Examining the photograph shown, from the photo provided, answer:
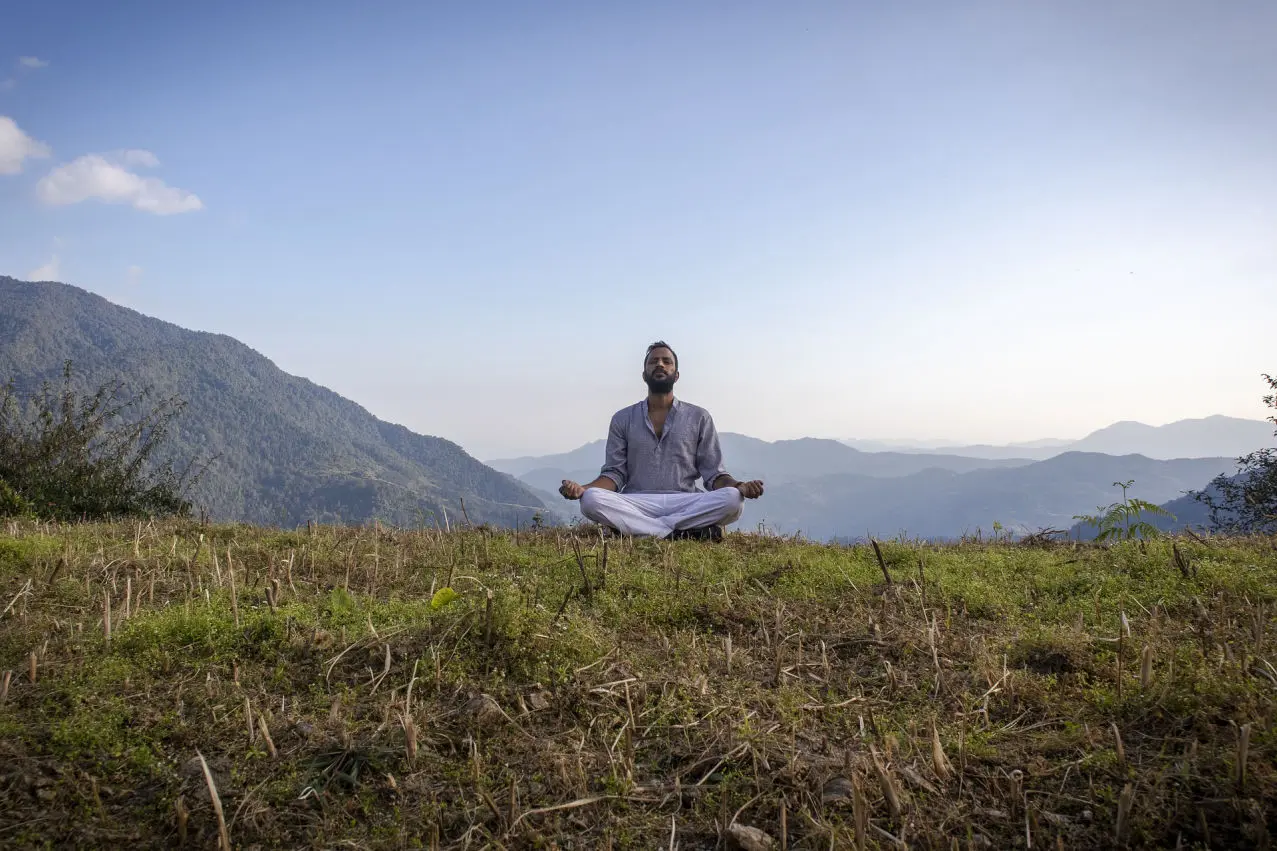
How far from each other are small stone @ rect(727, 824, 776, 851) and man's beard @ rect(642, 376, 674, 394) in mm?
7706

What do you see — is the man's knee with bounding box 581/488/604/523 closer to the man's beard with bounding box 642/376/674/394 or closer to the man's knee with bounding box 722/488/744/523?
the man's knee with bounding box 722/488/744/523

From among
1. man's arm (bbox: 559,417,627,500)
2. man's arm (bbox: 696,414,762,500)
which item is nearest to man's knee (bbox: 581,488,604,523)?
man's arm (bbox: 559,417,627,500)

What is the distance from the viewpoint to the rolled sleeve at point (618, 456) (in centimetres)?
994

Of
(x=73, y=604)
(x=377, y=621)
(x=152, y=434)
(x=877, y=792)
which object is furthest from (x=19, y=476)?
(x=877, y=792)

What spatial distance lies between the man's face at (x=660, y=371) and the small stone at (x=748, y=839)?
7.71 meters

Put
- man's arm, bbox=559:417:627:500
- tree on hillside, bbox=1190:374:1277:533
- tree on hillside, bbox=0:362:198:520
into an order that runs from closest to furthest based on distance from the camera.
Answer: man's arm, bbox=559:417:627:500 < tree on hillside, bbox=0:362:198:520 < tree on hillside, bbox=1190:374:1277:533

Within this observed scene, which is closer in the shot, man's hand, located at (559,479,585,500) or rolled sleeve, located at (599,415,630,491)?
man's hand, located at (559,479,585,500)

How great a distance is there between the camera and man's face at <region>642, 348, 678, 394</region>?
9789mm

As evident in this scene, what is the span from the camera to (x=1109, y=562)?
602cm

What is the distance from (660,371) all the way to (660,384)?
180 mm

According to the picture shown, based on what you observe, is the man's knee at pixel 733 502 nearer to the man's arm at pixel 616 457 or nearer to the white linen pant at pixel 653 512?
the white linen pant at pixel 653 512

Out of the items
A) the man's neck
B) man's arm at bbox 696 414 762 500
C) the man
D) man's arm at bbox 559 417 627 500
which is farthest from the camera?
the man's neck

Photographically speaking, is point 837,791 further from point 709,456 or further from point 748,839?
point 709,456

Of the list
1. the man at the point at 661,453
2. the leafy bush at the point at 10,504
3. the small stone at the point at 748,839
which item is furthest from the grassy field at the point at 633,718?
the leafy bush at the point at 10,504
